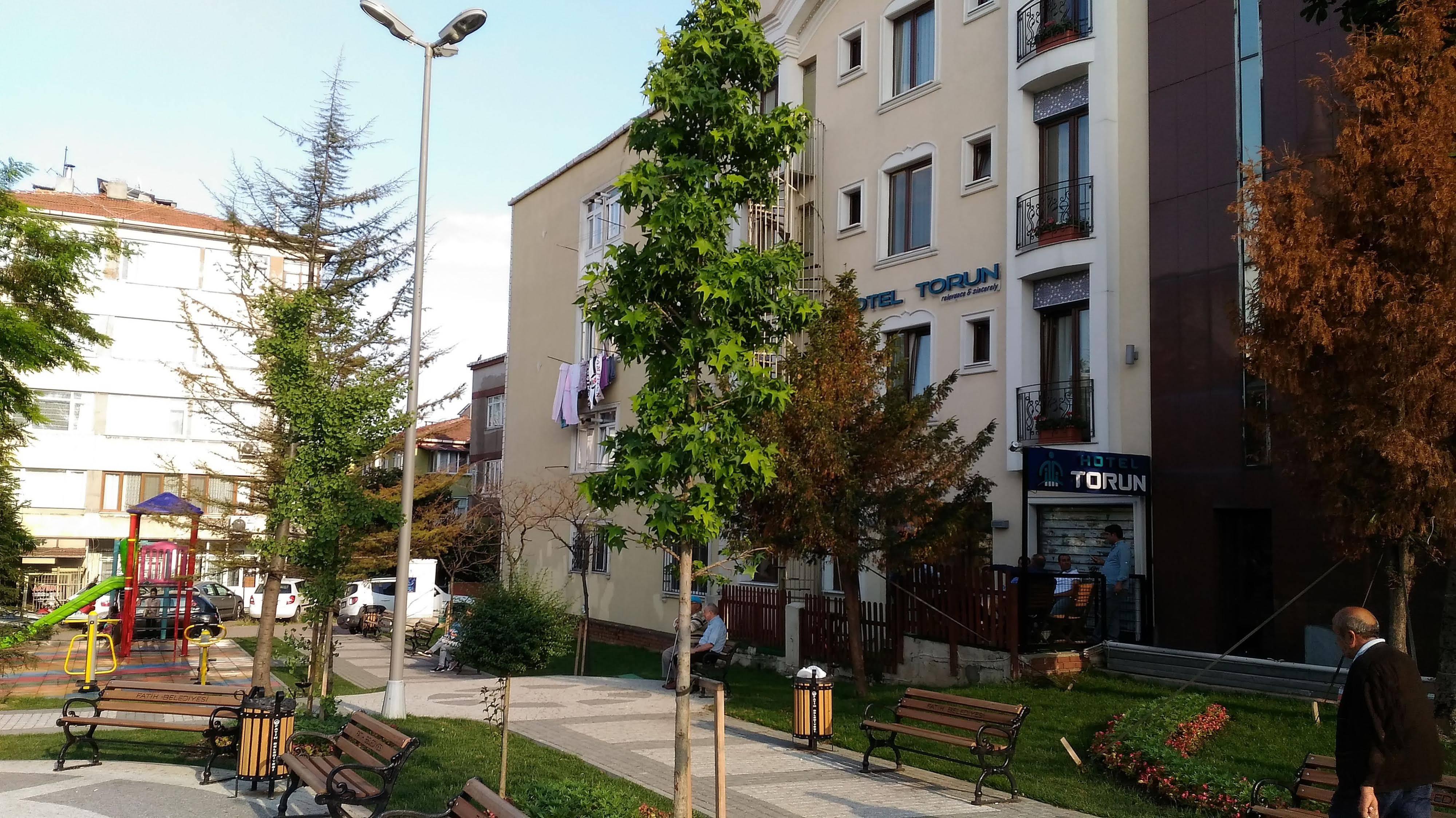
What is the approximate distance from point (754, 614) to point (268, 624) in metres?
11.2

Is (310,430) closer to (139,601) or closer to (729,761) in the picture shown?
(729,761)

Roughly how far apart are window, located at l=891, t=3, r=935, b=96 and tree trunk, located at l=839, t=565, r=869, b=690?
36.3 ft

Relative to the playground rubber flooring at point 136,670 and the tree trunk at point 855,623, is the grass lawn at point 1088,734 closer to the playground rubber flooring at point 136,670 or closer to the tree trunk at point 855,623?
the tree trunk at point 855,623

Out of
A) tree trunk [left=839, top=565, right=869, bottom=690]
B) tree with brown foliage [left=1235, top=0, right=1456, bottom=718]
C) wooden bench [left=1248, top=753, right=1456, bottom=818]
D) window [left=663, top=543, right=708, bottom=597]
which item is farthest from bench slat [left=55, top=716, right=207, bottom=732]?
window [left=663, top=543, right=708, bottom=597]

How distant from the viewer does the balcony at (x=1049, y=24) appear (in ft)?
62.2

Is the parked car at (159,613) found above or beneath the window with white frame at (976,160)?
beneath

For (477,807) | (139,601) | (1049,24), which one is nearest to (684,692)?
(477,807)

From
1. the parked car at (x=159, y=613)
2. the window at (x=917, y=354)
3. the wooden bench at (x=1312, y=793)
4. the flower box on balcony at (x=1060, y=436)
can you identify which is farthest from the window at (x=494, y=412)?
the wooden bench at (x=1312, y=793)

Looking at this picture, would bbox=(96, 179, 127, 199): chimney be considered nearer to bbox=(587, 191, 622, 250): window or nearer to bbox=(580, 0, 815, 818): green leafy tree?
bbox=(587, 191, 622, 250): window

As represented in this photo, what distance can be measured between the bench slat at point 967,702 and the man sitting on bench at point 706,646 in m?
6.55

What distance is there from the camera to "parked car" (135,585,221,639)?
29672 mm

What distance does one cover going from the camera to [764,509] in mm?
15273

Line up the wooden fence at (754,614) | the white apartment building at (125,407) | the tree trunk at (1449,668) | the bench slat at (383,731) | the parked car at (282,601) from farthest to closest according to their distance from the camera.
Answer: the white apartment building at (125,407) < the parked car at (282,601) < the wooden fence at (754,614) < the tree trunk at (1449,668) < the bench slat at (383,731)

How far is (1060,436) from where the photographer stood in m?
18.5
